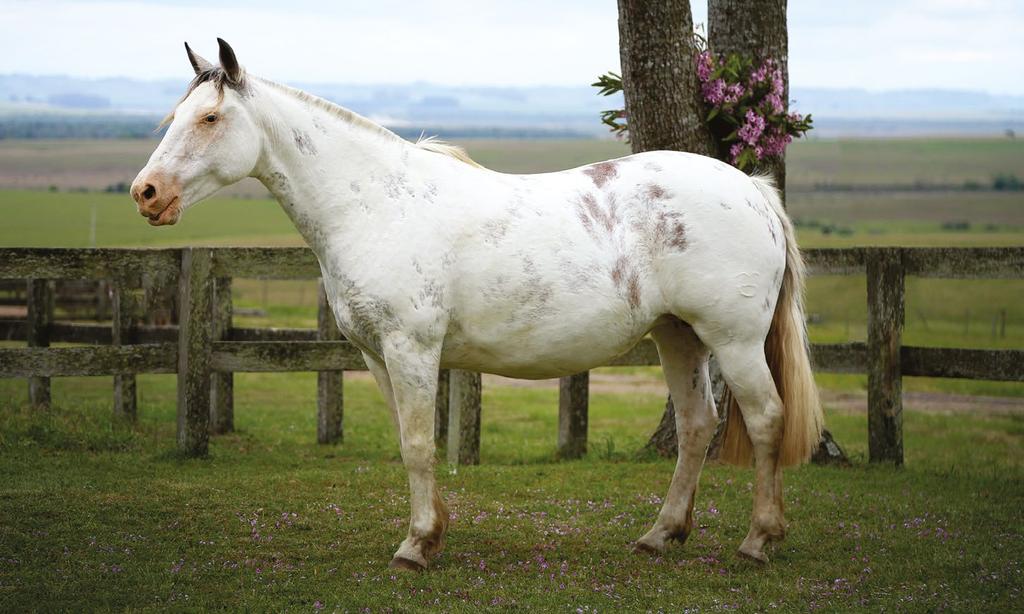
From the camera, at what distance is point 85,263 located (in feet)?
24.3

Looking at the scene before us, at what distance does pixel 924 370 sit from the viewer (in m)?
7.62

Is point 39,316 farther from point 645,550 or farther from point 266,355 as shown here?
point 645,550

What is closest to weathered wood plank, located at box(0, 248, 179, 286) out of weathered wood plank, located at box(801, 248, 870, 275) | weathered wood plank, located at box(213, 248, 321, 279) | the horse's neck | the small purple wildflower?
→ weathered wood plank, located at box(213, 248, 321, 279)

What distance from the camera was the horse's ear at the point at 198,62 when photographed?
4.93 m

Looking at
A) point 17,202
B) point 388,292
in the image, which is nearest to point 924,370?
point 388,292

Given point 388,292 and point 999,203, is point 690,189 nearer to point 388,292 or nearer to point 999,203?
point 388,292

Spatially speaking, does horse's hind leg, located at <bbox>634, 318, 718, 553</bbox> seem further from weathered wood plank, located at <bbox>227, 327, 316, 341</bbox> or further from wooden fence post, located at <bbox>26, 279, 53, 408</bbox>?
wooden fence post, located at <bbox>26, 279, 53, 408</bbox>

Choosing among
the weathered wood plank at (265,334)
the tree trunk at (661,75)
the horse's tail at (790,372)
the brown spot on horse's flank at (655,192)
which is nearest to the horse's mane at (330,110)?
the brown spot on horse's flank at (655,192)

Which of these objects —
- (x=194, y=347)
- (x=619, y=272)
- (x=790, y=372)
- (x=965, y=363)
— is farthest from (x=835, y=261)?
(x=194, y=347)

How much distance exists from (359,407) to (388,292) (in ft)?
26.5

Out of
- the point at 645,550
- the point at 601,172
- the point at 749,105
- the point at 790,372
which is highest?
the point at 749,105

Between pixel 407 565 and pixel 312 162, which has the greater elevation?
pixel 312 162

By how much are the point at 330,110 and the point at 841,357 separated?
457 centimetres

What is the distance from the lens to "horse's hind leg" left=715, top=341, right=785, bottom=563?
17.3 feet
